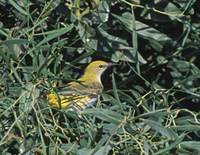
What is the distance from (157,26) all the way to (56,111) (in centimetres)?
108

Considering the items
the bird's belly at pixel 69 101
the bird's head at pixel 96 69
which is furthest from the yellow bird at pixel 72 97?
the bird's head at pixel 96 69

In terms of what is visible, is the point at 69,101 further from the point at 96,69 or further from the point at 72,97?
the point at 96,69

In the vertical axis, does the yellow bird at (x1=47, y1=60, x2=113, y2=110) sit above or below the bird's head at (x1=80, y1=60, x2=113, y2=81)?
above

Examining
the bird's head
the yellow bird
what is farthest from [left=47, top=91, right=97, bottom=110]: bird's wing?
the bird's head

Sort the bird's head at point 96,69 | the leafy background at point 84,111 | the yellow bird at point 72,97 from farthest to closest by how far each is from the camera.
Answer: the bird's head at point 96,69
the yellow bird at point 72,97
the leafy background at point 84,111

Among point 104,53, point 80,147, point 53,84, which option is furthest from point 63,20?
point 80,147

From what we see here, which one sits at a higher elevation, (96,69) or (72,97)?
(72,97)

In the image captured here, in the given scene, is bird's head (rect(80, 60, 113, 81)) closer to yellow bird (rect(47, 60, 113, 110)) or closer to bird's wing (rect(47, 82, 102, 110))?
yellow bird (rect(47, 60, 113, 110))

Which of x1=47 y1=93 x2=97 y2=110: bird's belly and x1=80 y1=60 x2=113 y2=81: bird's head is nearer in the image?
x1=47 y1=93 x2=97 y2=110: bird's belly

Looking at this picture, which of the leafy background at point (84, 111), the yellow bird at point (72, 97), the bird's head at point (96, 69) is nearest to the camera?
the leafy background at point (84, 111)

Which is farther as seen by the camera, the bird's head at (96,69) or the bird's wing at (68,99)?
the bird's head at (96,69)

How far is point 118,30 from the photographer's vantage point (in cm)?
297

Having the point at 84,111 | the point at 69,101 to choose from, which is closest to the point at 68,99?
the point at 69,101

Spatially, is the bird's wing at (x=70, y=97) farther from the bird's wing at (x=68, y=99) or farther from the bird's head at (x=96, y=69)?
the bird's head at (x=96, y=69)
